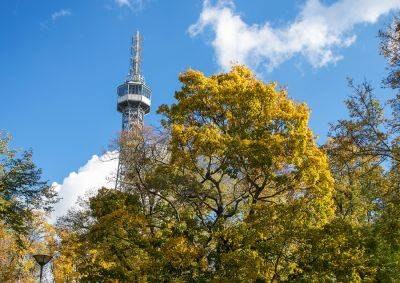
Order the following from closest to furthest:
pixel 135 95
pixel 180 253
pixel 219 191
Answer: pixel 180 253 → pixel 219 191 → pixel 135 95

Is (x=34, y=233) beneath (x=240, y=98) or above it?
above

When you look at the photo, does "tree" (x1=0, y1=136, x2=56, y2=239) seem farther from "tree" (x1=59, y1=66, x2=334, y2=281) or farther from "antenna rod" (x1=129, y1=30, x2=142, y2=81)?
"antenna rod" (x1=129, y1=30, x2=142, y2=81)

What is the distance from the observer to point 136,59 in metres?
118

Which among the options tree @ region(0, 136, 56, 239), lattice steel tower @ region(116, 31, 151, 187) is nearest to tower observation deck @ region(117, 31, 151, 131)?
lattice steel tower @ region(116, 31, 151, 187)

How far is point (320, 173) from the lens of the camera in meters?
18.3

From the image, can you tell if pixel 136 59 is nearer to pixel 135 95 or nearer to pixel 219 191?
pixel 135 95

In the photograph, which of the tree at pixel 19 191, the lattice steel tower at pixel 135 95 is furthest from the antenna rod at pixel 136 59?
the tree at pixel 19 191

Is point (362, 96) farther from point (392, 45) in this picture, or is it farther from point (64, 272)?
point (64, 272)

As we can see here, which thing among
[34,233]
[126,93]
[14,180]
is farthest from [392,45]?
[126,93]

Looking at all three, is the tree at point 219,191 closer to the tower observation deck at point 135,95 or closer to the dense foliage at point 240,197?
the dense foliage at point 240,197

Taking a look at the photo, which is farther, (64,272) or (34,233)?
(34,233)

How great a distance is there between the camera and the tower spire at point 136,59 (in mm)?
116125

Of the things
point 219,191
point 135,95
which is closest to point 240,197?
point 219,191

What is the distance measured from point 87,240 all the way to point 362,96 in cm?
1218
